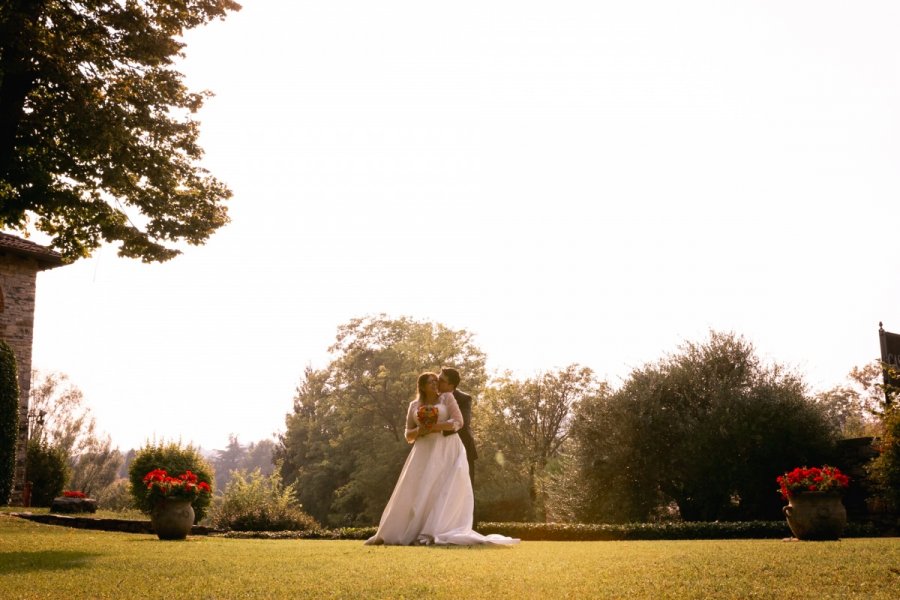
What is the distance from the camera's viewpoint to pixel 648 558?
7.38 metres

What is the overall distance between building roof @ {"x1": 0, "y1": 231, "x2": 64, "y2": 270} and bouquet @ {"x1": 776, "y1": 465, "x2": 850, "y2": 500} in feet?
79.4

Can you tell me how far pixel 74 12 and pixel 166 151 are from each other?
3242mm

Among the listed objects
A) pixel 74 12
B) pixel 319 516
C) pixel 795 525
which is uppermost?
pixel 74 12

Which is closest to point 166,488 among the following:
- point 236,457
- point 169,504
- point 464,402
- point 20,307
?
point 169,504

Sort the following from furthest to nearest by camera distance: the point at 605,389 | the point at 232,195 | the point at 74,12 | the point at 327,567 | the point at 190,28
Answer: the point at 605,389 < the point at 232,195 < the point at 190,28 < the point at 74,12 < the point at 327,567

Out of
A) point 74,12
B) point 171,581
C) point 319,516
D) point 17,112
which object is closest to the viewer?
point 171,581

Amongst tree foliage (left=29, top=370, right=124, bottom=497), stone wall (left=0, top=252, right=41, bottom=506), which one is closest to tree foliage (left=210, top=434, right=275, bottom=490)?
tree foliage (left=29, top=370, right=124, bottom=497)

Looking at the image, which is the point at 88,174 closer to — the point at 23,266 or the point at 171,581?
the point at 171,581

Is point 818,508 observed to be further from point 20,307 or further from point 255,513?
point 20,307

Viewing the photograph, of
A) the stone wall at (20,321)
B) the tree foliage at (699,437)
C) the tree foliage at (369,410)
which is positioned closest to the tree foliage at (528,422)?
the tree foliage at (369,410)

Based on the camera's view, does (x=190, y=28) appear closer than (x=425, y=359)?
Yes

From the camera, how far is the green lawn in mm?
4922

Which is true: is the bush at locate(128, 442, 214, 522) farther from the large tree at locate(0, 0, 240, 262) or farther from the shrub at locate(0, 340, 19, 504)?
the large tree at locate(0, 0, 240, 262)

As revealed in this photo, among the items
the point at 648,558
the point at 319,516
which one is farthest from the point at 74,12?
the point at 319,516
